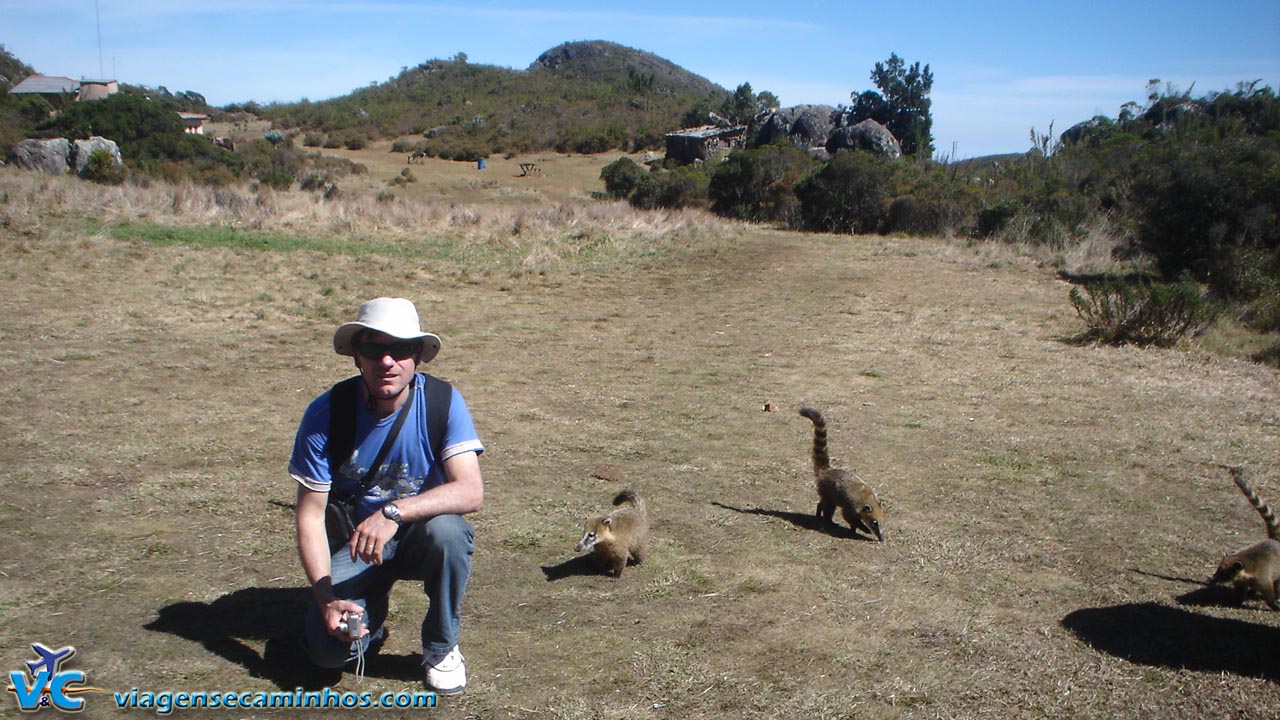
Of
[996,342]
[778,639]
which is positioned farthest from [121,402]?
[996,342]

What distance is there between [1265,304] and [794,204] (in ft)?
44.1

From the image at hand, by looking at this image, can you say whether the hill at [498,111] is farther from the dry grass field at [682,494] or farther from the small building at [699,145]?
the dry grass field at [682,494]

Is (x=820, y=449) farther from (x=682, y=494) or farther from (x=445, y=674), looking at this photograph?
(x=445, y=674)

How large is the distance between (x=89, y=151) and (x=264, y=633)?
25732mm

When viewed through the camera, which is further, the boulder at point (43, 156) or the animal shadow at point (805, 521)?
the boulder at point (43, 156)

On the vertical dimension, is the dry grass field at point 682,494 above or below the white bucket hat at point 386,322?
below

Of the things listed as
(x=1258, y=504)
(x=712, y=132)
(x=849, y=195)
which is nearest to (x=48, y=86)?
(x=712, y=132)

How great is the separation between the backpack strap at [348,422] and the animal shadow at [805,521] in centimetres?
299

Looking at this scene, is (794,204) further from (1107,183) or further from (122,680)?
(122,680)

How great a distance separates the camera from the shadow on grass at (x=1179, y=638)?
13.0 feet

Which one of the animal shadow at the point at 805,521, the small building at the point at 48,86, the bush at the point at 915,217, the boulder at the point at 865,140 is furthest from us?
the small building at the point at 48,86

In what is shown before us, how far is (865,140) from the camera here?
3850 cm

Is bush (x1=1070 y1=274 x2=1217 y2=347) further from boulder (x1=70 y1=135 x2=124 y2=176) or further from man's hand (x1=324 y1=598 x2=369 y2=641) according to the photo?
boulder (x1=70 y1=135 x2=124 y2=176)

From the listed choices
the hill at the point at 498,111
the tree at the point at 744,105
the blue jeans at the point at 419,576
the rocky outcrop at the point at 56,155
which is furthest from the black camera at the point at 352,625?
the tree at the point at 744,105
